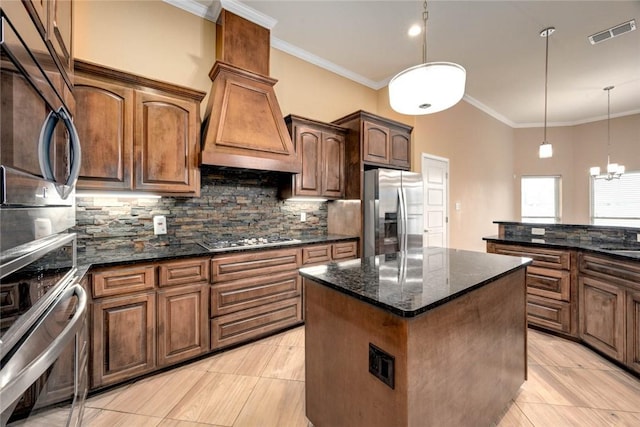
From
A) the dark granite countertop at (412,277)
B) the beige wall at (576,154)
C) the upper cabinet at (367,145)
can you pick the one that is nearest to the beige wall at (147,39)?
the upper cabinet at (367,145)

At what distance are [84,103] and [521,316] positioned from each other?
342 centimetres

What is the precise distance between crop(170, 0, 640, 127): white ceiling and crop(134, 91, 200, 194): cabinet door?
1.24 m

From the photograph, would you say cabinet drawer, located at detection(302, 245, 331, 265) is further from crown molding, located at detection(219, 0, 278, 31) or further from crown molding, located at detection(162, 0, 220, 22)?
crown molding, located at detection(162, 0, 220, 22)

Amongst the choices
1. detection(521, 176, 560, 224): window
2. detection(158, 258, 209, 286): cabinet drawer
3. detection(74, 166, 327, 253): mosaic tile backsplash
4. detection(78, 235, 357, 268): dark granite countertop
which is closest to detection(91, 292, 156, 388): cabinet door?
detection(158, 258, 209, 286): cabinet drawer

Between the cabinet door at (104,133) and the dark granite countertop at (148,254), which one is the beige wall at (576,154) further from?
the cabinet door at (104,133)

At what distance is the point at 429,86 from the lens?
1403mm

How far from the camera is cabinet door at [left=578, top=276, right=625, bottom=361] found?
216 centimetres

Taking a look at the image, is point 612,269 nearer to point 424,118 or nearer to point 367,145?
point 367,145

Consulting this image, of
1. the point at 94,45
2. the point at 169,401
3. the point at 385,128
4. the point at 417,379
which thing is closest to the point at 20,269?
the point at 417,379

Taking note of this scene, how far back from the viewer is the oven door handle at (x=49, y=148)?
0.89 meters

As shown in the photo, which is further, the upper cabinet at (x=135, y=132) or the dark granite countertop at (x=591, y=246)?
the dark granite countertop at (x=591, y=246)

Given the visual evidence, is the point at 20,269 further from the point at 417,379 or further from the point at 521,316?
the point at 521,316

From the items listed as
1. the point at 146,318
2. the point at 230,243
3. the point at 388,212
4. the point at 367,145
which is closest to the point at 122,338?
the point at 146,318

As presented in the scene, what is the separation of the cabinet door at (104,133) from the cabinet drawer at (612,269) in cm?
394
